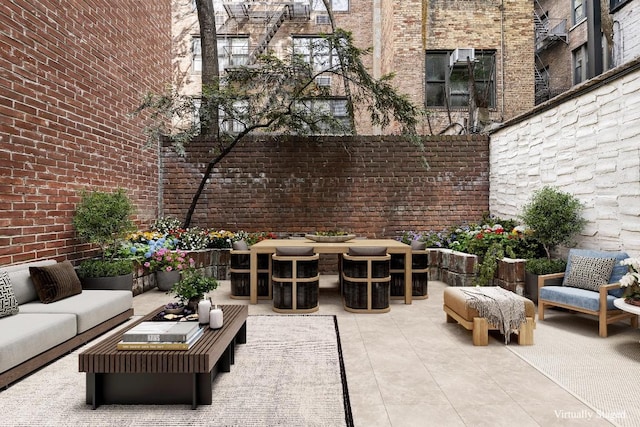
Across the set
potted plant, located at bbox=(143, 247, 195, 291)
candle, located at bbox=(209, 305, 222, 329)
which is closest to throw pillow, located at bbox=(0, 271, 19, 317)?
candle, located at bbox=(209, 305, 222, 329)

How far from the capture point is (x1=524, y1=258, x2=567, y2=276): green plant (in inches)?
198

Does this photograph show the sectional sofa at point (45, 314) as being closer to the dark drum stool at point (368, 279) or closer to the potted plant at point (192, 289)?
the potted plant at point (192, 289)

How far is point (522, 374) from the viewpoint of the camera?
3037 mm

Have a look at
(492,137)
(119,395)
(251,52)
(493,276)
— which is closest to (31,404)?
(119,395)

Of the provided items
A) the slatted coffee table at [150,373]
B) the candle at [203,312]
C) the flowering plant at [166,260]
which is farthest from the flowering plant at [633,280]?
the flowering plant at [166,260]

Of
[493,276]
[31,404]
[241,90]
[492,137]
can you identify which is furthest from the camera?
[492,137]

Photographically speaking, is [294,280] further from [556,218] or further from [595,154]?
[595,154]

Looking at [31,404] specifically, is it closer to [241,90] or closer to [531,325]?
[531,325]

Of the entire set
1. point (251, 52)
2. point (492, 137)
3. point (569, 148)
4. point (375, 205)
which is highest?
point (251, 52)

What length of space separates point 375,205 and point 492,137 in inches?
101

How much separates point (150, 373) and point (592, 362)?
11.2 feet

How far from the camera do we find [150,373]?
2557mm

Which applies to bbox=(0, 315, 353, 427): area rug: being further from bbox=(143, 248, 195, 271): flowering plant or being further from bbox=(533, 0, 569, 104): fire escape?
bbox=(533, 0, 569, 104): fire escape

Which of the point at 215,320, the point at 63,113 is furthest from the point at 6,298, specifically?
the point at 63,113
